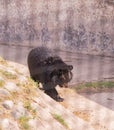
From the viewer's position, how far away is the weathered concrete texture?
14930 mm

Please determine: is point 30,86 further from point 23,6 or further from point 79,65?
point 23,6

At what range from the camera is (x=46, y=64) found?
932 centimetres

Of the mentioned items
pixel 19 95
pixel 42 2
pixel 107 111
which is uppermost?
pixel 42 2

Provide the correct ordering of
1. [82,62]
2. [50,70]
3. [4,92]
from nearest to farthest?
[4,92], [50,70], [82,62]

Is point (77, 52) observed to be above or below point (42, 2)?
below

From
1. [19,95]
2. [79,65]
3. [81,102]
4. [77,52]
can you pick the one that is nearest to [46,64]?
[81,102]

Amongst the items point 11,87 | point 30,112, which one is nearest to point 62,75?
point 11,87

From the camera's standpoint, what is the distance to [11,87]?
22.7ft

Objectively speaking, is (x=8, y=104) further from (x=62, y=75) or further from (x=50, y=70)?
(x=62, y=75)

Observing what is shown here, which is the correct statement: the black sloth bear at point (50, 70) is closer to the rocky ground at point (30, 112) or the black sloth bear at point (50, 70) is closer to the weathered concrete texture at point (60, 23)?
the rocky ground at point (30, 112)

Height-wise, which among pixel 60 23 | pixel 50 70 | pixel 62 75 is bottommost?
pixel 62 75

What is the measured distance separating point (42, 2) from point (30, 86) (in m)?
8.32

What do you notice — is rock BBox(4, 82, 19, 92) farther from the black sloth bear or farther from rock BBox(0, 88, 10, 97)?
the black sloth bear

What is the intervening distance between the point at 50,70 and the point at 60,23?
20.4 feet
